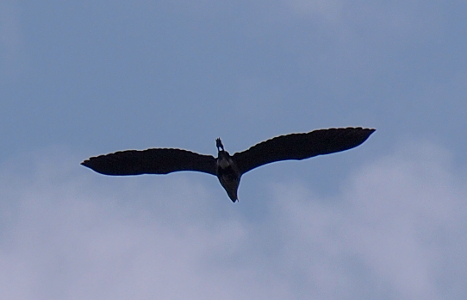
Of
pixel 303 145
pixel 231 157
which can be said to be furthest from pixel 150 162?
pixel 303 145

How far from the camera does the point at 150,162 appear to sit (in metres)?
24.6

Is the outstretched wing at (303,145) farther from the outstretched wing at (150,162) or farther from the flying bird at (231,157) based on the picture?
the outstretched wing at (150,162)

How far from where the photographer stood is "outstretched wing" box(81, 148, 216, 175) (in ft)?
79.7

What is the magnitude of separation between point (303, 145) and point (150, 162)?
3.74 metres

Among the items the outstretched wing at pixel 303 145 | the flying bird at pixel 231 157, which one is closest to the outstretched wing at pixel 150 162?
the flying bird at pixel 231 157

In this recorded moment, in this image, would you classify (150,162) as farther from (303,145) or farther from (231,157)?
(303,145)

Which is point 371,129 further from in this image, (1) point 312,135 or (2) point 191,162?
(2) point 191,162

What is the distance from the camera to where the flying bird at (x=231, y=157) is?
919 inches

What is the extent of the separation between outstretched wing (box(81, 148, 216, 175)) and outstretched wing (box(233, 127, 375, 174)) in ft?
2.95

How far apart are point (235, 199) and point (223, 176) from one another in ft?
2.31

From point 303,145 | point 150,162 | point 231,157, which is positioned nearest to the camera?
point 303,145

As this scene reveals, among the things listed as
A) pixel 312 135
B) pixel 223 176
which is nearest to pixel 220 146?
pixel 223 176

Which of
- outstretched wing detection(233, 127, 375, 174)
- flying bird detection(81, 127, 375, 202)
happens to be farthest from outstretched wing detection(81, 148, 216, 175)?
outstretched wing detection(233, 127, 375, 174)

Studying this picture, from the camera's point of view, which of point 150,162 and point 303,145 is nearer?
point 303,145
